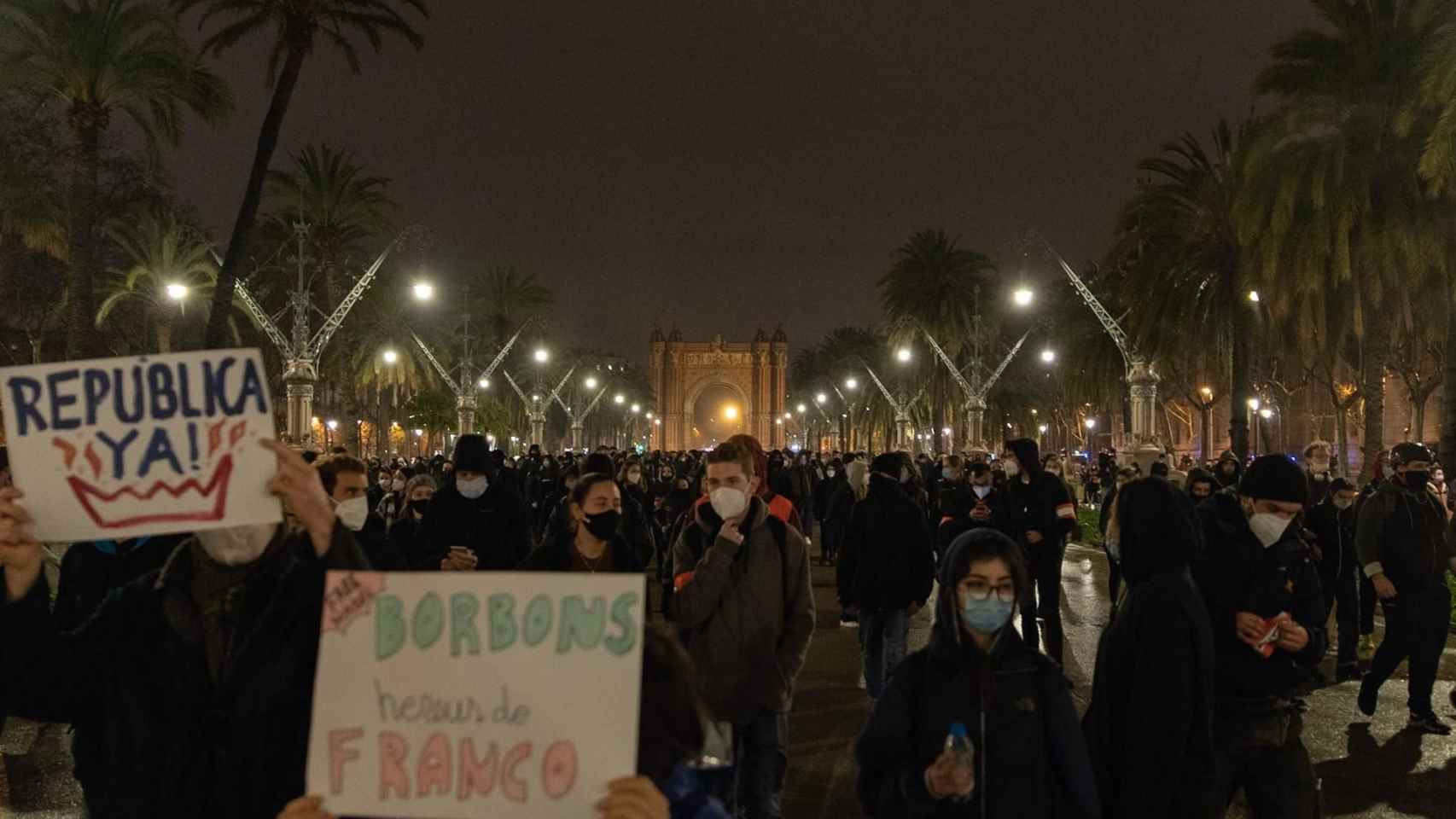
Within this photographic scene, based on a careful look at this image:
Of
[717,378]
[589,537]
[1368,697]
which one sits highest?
[717,378]

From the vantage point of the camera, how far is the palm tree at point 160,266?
33156 mm

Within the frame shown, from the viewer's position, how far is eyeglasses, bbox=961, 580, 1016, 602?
11.3 ft

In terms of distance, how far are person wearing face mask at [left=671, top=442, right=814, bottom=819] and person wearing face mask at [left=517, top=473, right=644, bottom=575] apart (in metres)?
0.40

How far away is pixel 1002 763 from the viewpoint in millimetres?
3268

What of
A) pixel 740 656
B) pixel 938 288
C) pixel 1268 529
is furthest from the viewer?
pixel 938 288

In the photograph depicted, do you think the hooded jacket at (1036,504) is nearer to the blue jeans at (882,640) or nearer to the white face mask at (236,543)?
the blue jeans at (882,640)

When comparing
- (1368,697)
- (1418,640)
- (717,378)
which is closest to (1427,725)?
(1368,697)

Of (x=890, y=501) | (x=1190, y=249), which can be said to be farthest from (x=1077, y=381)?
(x=890, y=501)

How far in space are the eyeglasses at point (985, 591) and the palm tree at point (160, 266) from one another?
31.7 m

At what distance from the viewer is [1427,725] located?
7.98 metres

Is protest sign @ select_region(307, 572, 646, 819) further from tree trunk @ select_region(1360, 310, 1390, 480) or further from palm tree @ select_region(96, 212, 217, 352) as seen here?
palm tree @ select_region(96, 212, 217, 352)

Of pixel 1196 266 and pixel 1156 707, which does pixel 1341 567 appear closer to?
pixel 1156 707

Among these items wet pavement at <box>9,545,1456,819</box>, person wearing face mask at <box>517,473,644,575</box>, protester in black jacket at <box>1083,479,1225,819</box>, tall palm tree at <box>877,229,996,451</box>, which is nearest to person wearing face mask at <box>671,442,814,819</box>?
person wearing face mask at <box>517,473,644,575</box>

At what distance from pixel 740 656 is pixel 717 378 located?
161m
